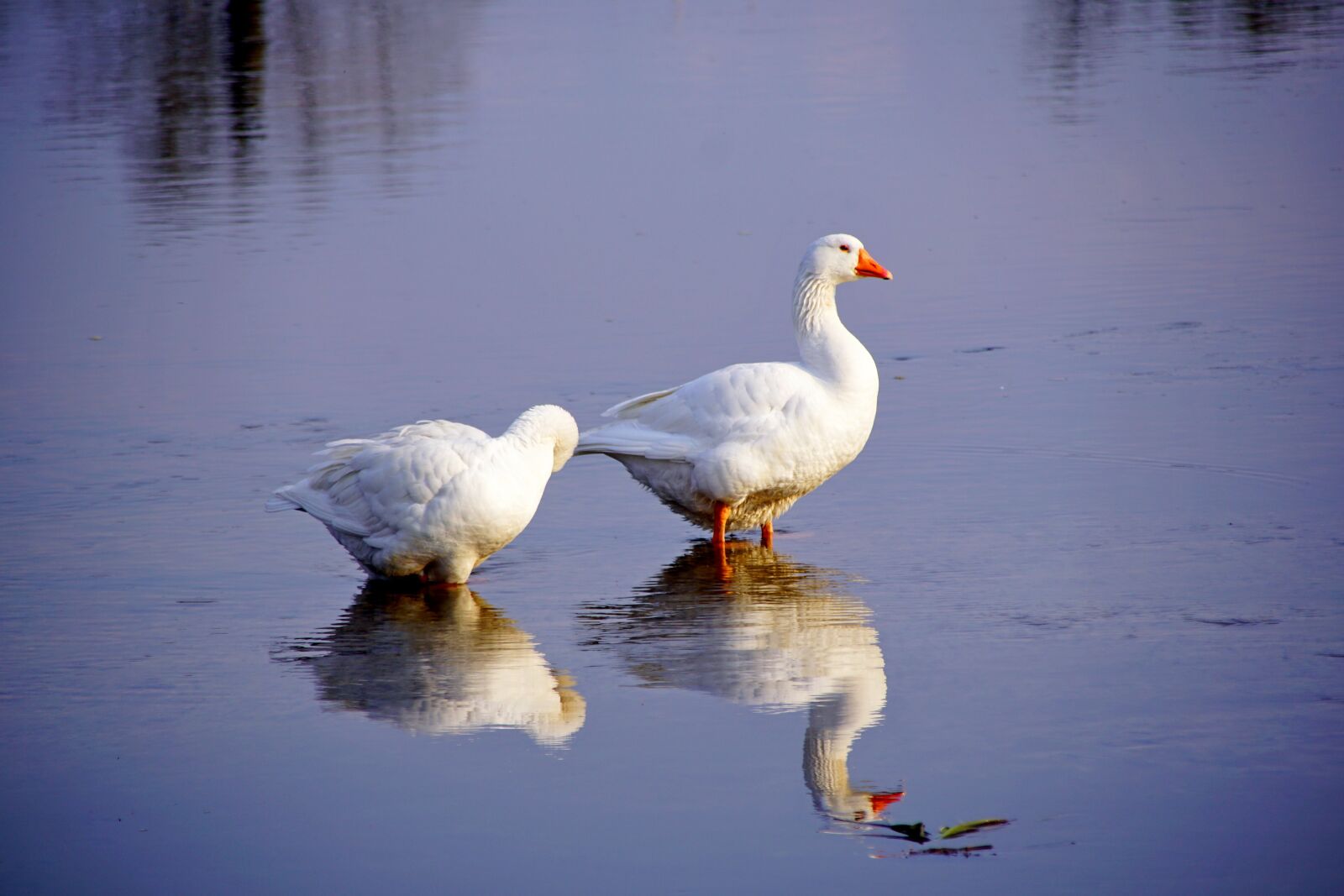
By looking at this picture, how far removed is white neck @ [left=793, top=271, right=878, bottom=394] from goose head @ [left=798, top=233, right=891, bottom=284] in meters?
0.03

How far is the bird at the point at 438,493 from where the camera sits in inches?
294

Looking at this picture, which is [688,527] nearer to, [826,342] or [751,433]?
[751,433]

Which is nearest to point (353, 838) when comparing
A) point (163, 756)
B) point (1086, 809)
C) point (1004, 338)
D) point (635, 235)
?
point (163, 756)

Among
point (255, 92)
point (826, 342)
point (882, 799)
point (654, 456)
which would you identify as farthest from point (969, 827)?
point (255, 92)

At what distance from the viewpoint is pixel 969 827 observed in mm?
4910

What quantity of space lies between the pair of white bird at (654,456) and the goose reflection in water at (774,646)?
455 mm

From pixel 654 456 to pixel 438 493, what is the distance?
52.2 inches

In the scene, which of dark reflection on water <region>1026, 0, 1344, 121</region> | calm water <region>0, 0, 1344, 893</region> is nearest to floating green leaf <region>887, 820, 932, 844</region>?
calm water <region>0, 0, 1344, 893</region>

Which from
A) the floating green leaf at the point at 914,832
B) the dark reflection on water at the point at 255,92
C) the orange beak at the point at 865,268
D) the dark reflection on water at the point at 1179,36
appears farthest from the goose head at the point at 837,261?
the dark reflection on water at the point at 1179,36

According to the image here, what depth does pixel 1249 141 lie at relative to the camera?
17.9 metres

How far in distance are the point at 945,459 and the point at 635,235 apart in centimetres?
671

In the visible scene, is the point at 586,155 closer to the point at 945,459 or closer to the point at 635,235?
the point at 635,235

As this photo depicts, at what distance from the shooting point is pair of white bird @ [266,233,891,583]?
7547 millimetres

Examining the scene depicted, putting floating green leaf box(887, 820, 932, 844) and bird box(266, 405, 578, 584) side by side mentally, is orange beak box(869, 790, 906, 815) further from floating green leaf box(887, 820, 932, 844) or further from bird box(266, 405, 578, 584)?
bird box(266, 405, 578, 584)
